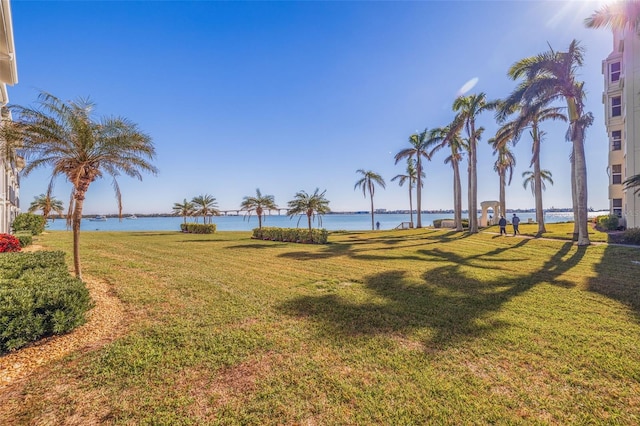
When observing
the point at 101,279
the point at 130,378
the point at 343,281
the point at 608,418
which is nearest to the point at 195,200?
the point at 101,279

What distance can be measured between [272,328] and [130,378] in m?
2.41

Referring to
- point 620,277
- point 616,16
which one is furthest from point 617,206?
point 620,277

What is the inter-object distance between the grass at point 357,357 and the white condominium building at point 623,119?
20.1 metres

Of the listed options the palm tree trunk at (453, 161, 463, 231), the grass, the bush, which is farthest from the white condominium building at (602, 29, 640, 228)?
the bush

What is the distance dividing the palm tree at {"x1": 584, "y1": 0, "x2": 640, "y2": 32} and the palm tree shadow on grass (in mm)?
13251

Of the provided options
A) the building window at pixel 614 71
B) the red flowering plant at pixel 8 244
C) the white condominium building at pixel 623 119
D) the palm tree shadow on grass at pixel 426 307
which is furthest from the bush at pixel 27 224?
the building window at pixel 614 71

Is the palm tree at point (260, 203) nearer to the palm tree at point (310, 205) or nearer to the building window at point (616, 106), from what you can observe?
the palm tree at point (310, 205)

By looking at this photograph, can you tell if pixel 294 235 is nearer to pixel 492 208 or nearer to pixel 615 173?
pixel 492 208

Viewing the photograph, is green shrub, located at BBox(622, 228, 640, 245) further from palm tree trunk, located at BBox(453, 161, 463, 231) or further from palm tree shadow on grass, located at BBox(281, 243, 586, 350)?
palm tree trunk, located at BBox(453, 161, 463, 231)

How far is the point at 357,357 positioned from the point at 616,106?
35.9 metres

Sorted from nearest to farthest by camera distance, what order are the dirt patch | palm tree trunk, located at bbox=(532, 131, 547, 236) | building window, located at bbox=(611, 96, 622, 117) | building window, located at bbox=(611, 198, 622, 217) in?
the dirt patch < palm tree trunk, located at bbox=(532, 131, 547, 236) < building window, located at bbox=(611, 96, 622, 117) < building window, located at bbox=(611, 198, 622, 217)

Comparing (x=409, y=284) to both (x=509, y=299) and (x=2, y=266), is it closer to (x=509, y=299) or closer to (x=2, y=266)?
(x=509, y=299)

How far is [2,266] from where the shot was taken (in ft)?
22.6

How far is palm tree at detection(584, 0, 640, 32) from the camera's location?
43.0 feet
